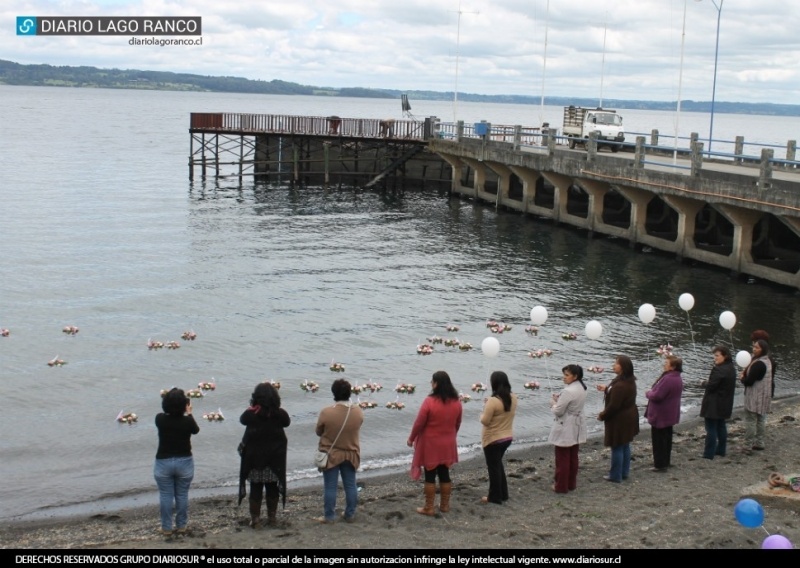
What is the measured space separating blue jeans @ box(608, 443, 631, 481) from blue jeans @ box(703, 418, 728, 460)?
1.52 m

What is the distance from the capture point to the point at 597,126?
46500 mm

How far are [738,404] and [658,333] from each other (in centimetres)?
597

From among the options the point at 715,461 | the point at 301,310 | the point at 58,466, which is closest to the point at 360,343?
the point at 301,310

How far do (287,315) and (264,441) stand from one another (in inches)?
598

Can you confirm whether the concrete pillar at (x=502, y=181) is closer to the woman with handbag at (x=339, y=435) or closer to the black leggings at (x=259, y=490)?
the woman with handbag at (x=339, y=435)

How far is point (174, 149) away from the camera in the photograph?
9125cm

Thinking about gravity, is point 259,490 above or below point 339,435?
below

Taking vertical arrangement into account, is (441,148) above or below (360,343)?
above

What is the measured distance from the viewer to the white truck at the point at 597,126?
151 feet

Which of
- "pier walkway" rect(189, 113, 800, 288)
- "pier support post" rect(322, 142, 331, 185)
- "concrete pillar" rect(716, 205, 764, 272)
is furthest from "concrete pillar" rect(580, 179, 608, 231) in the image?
"pier support post" rect(322, 142, 331, 185)

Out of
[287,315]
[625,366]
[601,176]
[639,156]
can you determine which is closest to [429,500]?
[625,366]

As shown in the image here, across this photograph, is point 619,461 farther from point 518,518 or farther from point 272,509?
point 272,509

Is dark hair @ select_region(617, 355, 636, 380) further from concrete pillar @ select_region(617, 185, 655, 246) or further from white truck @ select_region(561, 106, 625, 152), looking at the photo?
white truck @ select_region(561, 106, 625, 152)
